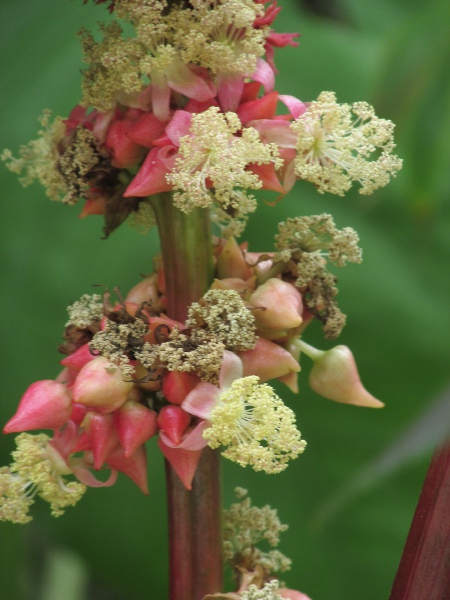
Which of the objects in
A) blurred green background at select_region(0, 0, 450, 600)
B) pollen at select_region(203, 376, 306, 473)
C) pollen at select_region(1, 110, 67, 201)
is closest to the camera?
pollen at select_region(203, 376, 306, 473)

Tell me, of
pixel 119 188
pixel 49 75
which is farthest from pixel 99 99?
pixel 49 75

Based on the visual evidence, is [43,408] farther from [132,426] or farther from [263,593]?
[263,593]

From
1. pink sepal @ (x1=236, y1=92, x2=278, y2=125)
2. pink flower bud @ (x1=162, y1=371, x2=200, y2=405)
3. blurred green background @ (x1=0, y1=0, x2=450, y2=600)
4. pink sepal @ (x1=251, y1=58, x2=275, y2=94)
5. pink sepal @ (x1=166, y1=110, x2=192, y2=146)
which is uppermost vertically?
pink sepal @ (x1=251, y1=58, x2=275, y2=94)

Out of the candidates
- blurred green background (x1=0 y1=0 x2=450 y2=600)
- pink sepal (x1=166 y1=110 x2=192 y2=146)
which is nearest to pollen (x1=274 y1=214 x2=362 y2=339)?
pink sepal (x1=166 y1=110 x2=192 y2=146)

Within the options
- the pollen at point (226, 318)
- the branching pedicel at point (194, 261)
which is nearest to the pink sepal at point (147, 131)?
the branching pedicel at point (194, 261)

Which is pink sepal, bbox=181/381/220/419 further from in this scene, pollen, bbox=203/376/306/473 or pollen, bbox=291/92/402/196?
pollen, bbox=291/92/402/196

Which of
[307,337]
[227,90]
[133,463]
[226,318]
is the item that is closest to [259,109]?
[227,90]

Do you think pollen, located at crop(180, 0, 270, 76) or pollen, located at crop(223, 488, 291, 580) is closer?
pollen, located at crop(180, 0, 270, 76)
